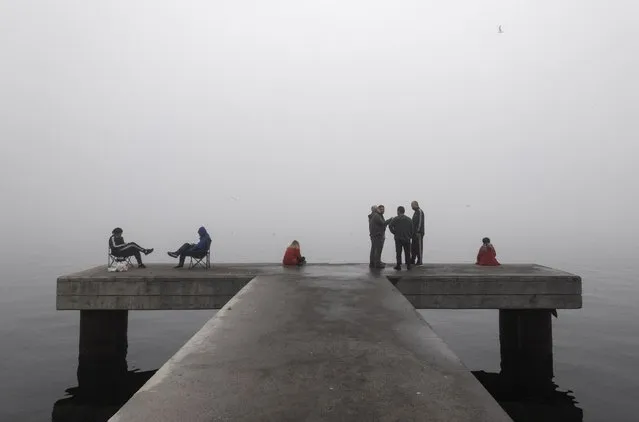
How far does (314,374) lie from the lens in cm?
461

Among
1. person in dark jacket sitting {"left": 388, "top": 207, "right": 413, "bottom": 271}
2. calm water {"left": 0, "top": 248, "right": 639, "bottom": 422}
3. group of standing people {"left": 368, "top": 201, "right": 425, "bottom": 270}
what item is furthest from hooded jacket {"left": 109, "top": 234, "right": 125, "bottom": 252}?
person in dark jacket sitting {"left": 388, "top": 207, "right": 413, "bottom": 271}

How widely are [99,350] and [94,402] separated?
166cm

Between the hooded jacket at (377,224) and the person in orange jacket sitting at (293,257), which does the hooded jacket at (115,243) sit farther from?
the hooded jacket at (377,224)

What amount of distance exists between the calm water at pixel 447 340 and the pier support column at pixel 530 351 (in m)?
0.61

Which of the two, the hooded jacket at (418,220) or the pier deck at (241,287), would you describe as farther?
the hooded jacket at (418,220)

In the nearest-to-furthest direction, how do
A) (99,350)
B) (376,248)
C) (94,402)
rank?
(94,402) → (99,350) → (376,248)

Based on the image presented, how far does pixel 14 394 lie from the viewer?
1118 cm

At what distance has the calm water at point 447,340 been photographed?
1109cm

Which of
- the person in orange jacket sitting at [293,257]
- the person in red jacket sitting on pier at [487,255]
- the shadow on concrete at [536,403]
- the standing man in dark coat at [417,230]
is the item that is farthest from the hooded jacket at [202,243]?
the shadow on concrete at [536,403]

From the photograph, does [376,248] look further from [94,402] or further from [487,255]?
[94,402]

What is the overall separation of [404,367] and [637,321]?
2150cm

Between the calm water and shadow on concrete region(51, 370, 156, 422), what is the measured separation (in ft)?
0.93

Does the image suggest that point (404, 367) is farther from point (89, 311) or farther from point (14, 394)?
point (14, 394)

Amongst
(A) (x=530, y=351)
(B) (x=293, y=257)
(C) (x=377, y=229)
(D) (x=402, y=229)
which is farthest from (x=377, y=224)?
(A) (x=530, y=351)
